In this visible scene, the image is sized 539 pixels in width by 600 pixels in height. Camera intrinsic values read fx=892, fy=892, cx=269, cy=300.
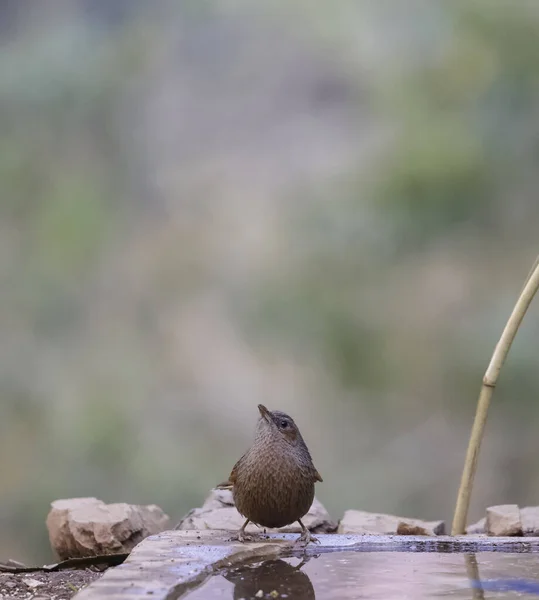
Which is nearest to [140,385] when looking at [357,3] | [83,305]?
[83,305]

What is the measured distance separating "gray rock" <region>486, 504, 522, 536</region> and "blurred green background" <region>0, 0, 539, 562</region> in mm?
1013

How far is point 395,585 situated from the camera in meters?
2.66

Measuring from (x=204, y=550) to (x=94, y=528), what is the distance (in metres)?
1.57

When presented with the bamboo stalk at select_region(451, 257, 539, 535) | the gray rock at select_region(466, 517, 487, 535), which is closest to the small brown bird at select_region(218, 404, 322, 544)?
the bamboo stalk at select_region(451, 257, 539, 535)

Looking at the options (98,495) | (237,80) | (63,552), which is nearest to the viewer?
(63,552)

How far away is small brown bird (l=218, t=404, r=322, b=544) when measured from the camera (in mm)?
3301

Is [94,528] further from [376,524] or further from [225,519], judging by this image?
[376,524]

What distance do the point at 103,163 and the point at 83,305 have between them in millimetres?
948

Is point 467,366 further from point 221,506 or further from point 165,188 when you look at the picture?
point 165,188

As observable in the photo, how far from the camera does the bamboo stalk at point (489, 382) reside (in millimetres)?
4039

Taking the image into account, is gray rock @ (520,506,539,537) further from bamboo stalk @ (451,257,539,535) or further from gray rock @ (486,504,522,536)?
bamboo stalk @ (451,257,539,535)

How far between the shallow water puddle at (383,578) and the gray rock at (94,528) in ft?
5.25

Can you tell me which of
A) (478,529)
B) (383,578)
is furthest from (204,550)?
(478,529)

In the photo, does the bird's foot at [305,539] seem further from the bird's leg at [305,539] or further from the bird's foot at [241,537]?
the bird's foot at [241,537]
